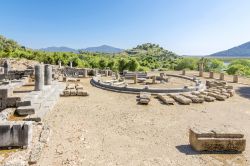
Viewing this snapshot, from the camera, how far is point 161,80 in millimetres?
27797

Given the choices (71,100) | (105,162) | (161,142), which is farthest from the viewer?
(71,100)

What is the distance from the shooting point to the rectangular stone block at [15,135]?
26.7 ft

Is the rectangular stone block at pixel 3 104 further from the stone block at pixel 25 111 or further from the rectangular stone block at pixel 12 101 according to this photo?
the stone block at pixel 25 111

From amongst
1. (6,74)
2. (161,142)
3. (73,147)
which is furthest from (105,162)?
(6,74)

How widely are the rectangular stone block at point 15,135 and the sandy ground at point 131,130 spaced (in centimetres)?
80

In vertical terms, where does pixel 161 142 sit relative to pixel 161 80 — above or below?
below

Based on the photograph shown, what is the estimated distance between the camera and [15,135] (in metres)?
8.18

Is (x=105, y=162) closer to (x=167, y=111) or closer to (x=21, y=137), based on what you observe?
(x=21, y=137)

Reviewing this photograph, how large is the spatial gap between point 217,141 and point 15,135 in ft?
22.5

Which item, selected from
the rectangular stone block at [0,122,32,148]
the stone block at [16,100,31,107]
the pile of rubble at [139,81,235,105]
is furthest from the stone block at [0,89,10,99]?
the pile of rubble at [139,81,235,105]

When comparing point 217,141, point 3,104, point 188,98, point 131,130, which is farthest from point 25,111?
point 188,98

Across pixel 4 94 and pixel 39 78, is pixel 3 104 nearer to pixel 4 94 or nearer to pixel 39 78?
pixel 4 94

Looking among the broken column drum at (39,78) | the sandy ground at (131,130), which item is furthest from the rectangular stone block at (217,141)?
the broken column drum at (39,78)

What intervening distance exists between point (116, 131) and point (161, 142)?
6.84ft
